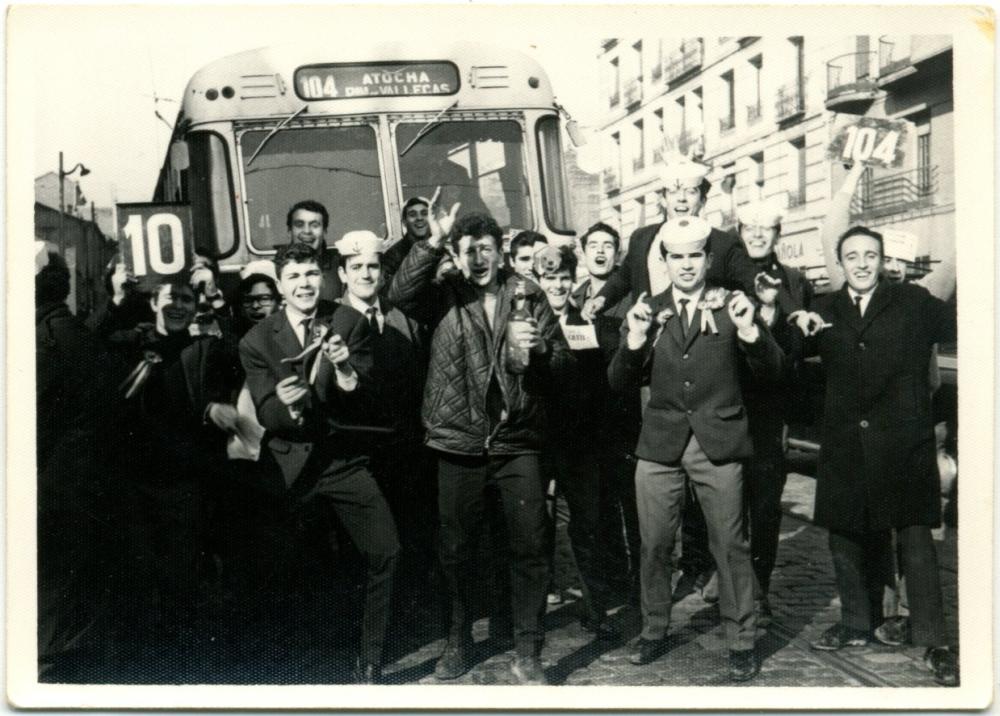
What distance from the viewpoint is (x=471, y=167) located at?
19.8 ft

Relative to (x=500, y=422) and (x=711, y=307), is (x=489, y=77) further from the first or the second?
(x=500, y=422)

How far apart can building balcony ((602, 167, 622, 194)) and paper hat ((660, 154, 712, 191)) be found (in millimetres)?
325

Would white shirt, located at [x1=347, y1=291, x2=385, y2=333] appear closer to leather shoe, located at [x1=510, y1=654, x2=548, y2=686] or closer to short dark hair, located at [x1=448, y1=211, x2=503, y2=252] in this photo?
short dark hair, located at [x1=448, y1=211, x2=503, y2=252]

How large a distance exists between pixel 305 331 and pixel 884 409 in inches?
99.3

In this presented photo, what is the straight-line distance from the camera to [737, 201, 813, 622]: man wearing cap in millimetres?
5211

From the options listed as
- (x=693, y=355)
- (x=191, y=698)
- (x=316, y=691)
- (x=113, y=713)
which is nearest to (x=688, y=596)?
(x=693, y=355)

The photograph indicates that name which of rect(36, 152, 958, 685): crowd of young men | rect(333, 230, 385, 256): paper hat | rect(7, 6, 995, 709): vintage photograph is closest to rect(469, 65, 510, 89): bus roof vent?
rect(7, 6, 995, 709): vintage photograph

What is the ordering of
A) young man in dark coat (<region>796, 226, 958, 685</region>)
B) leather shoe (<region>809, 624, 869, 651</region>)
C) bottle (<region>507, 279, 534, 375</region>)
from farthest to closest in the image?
leather shoe (<region>809, 624, 869, 651</region>), young man in dark coat (<region>796, 226, 958, 685</region>), bottle (<region>507, 279, 534, 375</region>)

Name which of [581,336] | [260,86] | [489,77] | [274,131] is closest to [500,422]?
[581,336]

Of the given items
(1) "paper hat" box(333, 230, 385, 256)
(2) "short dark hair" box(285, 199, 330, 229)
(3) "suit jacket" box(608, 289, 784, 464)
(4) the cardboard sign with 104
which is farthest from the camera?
(2) "short dark hair" box(285, 199, 330, 229)

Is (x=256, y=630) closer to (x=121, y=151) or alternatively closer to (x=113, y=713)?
(x=113, y=713)

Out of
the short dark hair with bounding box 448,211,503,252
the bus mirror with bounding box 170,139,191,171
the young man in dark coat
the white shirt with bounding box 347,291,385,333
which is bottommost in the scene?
the young man in dark coat

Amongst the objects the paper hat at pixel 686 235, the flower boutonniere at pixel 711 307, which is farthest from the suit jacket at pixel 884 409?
the paper hat at pixel 686 235

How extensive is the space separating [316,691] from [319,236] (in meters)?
2.05
